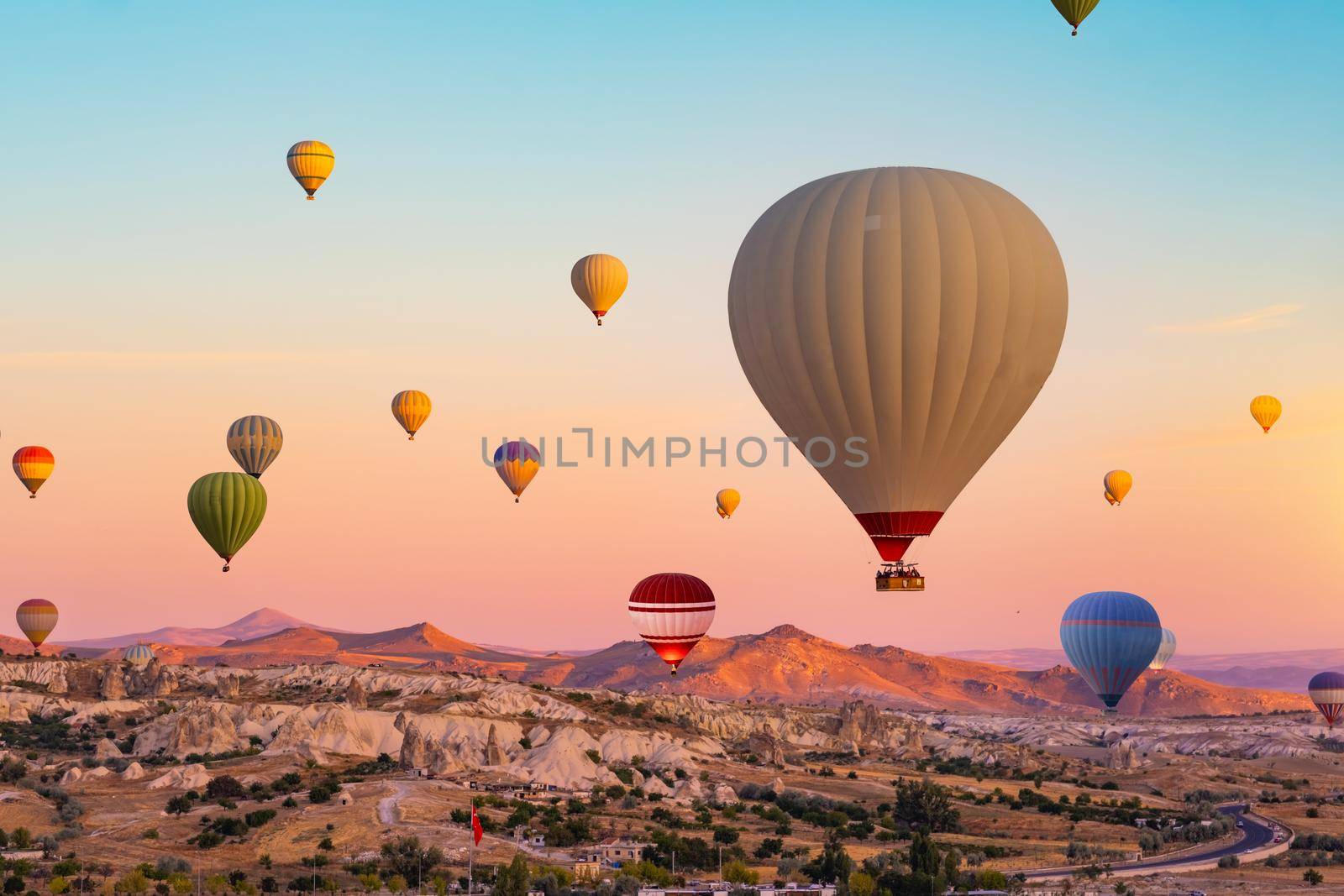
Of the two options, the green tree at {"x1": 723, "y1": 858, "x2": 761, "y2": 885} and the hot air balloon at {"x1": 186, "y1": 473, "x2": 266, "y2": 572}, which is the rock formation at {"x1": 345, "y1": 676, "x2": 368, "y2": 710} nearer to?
the hot air balloon at {"x1": 186, "y1": 473, "x2": 266, "y2": 572}

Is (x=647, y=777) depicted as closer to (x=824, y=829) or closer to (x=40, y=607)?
(x=824, y=829)

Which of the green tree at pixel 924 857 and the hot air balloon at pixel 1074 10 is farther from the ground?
the hot air balloon at pixel 1074 10

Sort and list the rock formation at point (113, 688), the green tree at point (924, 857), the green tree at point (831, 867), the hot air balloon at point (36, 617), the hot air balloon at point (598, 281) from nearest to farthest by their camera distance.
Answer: the green tree at point (924, 857) < the green tree at point (831, 867) < the hot air balloon at point (598, 281) < the rock formation at point (113, 688) < the hot air balloon at point (36, 617)

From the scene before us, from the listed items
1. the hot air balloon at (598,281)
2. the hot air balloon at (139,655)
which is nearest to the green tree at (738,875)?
the hot air balloon at (598,281)

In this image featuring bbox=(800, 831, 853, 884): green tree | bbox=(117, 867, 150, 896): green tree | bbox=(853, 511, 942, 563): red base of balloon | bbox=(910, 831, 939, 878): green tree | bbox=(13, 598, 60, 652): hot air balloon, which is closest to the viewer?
bbox=(853, 511, 942, 563): red base of balloon

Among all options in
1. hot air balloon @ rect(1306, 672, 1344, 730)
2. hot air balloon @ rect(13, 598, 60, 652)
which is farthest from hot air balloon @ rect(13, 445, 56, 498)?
hot air balloon @ rect(1306, 672, 1344, 730)

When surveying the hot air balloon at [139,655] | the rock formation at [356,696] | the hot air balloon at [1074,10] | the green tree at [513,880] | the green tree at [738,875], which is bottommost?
the green tree at [738,875]

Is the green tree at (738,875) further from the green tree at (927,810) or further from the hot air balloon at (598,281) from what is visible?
the hot air balloon at (598,281)
